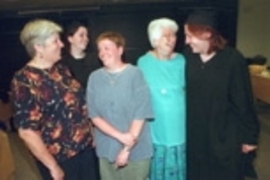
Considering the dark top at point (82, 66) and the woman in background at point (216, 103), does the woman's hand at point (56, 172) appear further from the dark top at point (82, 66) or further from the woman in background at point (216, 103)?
the woman in background at point (216, 103)

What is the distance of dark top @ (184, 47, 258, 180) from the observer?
83.0 inches

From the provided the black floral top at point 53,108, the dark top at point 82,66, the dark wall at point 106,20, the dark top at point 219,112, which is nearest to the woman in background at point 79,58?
the dark top at point 82,66

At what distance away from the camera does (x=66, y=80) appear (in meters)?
2.00

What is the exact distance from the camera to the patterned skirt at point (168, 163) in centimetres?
234

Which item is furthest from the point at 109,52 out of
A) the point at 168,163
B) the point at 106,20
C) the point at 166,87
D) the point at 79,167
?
the point at 106,20

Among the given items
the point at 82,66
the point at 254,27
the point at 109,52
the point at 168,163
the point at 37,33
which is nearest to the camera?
the point at 37,33

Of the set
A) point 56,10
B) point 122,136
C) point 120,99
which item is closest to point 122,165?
point 122,136

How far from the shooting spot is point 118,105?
6.91 feet

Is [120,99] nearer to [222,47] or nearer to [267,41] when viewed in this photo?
[222,47]

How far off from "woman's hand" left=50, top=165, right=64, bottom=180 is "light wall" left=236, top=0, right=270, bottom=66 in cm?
513

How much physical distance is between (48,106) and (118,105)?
1.22 ft

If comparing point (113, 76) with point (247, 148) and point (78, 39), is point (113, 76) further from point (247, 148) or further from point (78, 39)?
point (247, 148)

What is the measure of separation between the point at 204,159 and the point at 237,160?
0.18 metres

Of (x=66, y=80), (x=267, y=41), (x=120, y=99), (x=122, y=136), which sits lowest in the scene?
(x=267, y=41)
